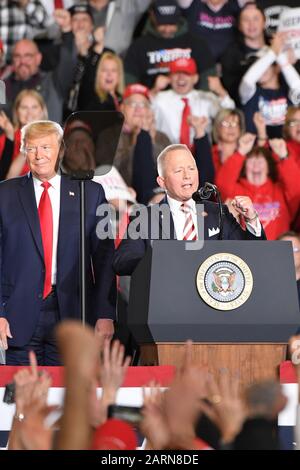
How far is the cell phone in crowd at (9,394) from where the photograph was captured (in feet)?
13.9

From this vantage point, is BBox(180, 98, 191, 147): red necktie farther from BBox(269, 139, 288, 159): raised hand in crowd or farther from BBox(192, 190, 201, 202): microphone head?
BBox(192, 190, 201, 202): microphone head

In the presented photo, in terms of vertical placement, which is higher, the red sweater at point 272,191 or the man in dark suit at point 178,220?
the red sweater at point 272,191

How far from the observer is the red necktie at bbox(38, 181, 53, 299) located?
204 inches

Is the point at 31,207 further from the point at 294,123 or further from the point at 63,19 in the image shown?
the point at 63,19

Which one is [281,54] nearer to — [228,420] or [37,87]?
[37,87]

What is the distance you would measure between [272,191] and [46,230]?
8.92 feet

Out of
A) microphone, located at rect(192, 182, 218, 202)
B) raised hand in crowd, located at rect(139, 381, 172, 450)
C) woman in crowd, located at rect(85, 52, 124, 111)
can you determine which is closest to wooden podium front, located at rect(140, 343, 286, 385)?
microphone, located at rect(192, 182, 218, 202)

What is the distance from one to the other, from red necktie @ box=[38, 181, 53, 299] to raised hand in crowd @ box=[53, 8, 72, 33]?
12.2 feet

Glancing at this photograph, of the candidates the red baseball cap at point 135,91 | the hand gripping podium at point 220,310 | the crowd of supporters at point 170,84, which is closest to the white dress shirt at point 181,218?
the hand gripping podium at point 220,310

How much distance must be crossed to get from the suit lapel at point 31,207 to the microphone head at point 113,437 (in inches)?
92.5

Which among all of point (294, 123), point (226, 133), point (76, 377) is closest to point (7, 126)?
point (226, 133)

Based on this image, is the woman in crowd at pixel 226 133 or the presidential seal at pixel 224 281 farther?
the woman in crowd at pixel 226 133

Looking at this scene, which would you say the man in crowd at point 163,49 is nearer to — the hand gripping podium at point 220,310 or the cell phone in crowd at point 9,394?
the hand gripping podium at point 220,310

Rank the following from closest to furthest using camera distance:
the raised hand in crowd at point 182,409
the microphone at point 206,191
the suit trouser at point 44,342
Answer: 1. the raised hand in crowd at point 182,409
2. the microphone at point 206,191
3. the suit trouser at point 44,342
